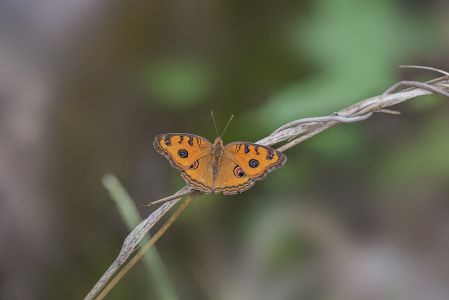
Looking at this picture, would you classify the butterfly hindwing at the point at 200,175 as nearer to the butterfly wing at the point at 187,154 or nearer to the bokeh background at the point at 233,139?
the butterfly wing at the point at 187,154

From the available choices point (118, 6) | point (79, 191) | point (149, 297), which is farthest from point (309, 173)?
point (118, 6)

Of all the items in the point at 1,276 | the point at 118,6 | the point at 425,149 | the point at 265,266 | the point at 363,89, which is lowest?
the point at 265,266

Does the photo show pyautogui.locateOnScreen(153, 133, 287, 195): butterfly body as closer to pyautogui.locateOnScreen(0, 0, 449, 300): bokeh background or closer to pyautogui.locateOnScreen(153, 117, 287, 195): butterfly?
pyautogui.locateOnScreen(153, 117, 287, 195): butterfly

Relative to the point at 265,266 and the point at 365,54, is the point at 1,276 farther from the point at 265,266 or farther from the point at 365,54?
the point at 365,54

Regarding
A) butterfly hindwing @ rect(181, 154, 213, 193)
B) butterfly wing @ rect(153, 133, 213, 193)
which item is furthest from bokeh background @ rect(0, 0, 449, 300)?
butterfly hindwing @ rect(181, 154, 213, 193)

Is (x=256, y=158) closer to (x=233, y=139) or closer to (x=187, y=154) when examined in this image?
(x=187, y=154)

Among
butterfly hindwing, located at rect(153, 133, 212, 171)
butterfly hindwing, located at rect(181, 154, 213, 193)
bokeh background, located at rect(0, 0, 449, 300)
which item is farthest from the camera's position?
bokeh background, located at rect(0, 0, 449, 300)
